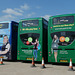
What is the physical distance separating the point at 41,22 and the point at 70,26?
235 centimetres

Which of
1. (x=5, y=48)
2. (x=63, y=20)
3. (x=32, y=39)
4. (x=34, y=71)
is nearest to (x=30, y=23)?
(x=32, y=39)

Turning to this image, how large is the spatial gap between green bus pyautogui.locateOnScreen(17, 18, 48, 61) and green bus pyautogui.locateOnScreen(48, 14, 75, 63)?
88cm

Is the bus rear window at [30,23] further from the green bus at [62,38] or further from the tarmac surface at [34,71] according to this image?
the tarmac surface at [34,71]

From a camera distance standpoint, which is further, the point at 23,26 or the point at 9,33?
the point at 9,33

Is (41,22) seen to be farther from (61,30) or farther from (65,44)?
(65,44)

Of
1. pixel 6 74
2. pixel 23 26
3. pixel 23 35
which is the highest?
pixel 23 26

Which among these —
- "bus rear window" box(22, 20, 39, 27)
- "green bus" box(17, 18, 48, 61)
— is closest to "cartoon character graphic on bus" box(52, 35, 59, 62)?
"green bus" box(17, 18, 48, 61)

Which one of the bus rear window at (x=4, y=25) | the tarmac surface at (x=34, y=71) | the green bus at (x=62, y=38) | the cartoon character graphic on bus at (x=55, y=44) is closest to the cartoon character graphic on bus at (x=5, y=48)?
the bus rear window at (x=4, y=25)

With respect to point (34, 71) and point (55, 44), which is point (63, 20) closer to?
point (55, 44)

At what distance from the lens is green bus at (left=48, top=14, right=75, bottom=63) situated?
10.1 metres

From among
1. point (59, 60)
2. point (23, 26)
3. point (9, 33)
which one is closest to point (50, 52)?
point (59, 60)

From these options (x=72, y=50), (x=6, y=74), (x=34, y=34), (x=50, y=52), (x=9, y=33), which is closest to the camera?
(x=6, y=74)

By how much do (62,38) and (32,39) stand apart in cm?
249

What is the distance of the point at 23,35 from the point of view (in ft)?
39.2
